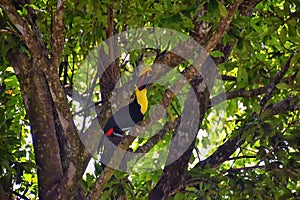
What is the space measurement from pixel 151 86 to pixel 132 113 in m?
0.29

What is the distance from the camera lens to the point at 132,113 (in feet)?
17.3

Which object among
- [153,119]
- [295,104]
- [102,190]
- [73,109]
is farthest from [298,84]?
[73,109]

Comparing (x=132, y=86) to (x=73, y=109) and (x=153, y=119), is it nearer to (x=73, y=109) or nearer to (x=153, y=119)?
(x=153, y=119)

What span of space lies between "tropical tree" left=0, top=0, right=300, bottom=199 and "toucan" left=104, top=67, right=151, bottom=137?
126mm

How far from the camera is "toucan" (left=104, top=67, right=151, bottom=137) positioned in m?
5.10

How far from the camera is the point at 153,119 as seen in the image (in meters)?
4.86

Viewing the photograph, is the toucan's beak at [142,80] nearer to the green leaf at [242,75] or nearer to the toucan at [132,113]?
the toucan at [132,113]

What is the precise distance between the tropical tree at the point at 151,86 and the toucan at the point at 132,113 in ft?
0.41

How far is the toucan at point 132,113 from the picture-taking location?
201 inches

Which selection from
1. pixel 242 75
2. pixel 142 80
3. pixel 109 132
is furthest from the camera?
pixel 109 132

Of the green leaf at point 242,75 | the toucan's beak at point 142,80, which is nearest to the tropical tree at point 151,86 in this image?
the green leaf at point 242,75

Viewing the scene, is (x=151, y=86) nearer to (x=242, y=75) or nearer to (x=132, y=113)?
(x=132, y=113)

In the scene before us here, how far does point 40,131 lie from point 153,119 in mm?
999

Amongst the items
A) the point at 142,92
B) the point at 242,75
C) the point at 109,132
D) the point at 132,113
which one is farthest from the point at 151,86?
the point at 242,75
